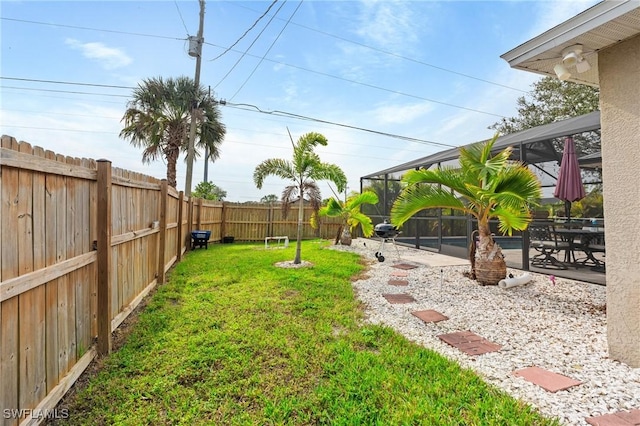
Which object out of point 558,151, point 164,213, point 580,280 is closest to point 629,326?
point 580,280

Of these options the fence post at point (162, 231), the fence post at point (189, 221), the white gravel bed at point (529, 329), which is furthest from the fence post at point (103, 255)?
the fence post at point (189, 221)

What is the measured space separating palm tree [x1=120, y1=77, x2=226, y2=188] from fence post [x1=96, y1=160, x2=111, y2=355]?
9307 millimetres

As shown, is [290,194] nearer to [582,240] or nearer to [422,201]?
[422,201]

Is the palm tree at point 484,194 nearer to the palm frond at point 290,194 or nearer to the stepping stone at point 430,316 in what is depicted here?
the stepping stone at point 430,316

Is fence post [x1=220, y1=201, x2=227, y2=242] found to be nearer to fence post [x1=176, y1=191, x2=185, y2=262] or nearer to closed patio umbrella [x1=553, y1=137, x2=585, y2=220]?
fence post [x1=176, y1=191, x2=185, y2=262]

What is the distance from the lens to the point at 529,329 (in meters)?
2.99

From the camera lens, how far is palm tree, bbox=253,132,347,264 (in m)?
6.62

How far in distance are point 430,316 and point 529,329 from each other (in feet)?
3.05

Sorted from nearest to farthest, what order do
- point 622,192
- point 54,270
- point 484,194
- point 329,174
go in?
point 54,270
point 622,192
point 484,194
point 329,174

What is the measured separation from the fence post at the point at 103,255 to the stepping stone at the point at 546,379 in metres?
3.17

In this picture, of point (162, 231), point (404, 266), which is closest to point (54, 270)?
point (162, 231)

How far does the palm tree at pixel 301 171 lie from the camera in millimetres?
6625

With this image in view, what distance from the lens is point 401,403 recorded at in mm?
1777

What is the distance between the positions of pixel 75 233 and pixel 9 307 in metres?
0.80
